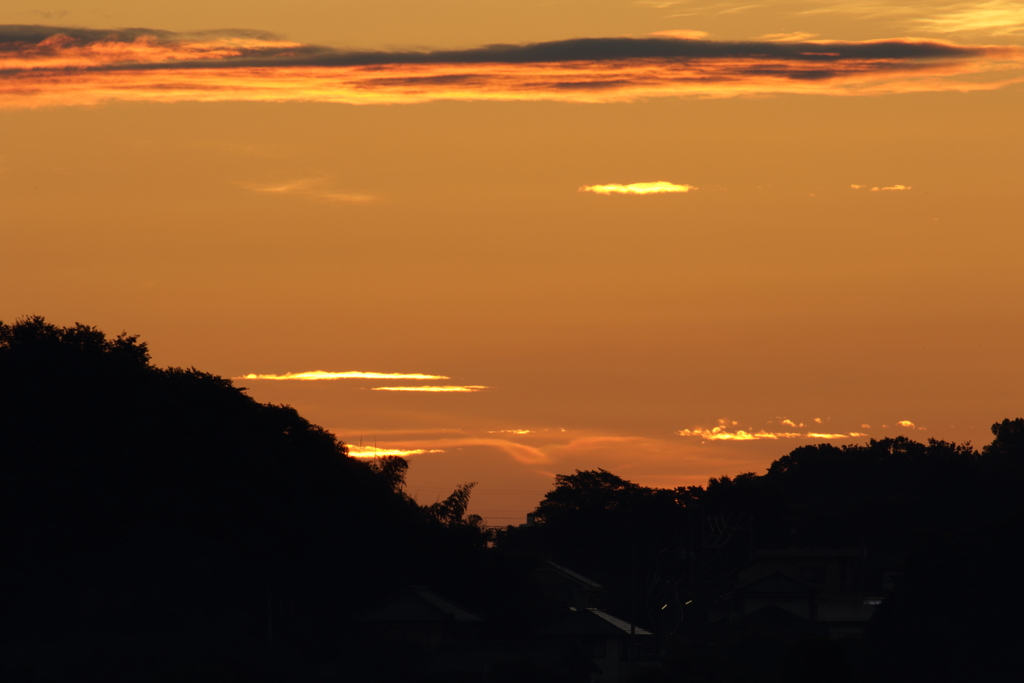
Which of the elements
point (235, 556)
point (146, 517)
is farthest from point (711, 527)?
point (146, 517)

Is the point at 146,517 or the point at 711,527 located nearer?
the point at 146,517

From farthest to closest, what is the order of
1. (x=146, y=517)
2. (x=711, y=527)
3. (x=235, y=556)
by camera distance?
(x=711, y=527)
(x=235, y=556)
(x=146, y=517)

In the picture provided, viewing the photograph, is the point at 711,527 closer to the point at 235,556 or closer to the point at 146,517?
the point at 235,556

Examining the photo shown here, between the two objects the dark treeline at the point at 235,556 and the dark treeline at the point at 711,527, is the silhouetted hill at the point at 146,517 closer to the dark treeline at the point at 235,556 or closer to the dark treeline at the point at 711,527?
the dark treeline at the point at 235,556

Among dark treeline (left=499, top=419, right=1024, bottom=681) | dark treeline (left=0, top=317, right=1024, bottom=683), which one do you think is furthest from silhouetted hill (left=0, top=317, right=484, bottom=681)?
dark treeline (left=499, top=419, right=1024, bottom=681)

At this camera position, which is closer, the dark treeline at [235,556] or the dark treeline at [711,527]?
the dark treeline at [235,556]

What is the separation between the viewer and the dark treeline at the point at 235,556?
63312 millimetres

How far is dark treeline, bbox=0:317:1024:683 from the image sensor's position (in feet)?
208

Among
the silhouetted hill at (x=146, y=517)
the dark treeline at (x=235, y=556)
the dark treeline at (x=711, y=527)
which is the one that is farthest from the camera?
the dark treeline at (x=711, y=527)

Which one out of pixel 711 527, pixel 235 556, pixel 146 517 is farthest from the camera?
pixel 711 527

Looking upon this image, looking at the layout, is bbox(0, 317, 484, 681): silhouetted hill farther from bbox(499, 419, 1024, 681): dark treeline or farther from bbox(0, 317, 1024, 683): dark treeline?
bbox(499, 419, 1024, 681): dark treeline

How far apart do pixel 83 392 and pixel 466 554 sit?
3009 cm

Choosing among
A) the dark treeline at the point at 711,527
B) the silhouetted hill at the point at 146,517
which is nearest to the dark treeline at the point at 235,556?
the silhouetted hill at the point at 146,517

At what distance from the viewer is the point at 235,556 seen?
79.9 meters
